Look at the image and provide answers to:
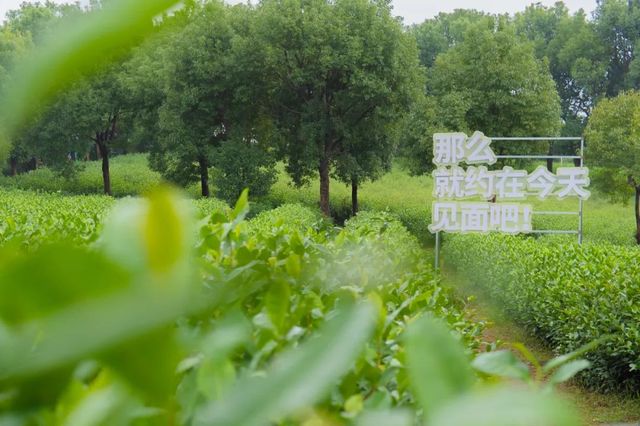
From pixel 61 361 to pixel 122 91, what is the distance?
1859 cm

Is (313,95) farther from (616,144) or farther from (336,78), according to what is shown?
(616,144)

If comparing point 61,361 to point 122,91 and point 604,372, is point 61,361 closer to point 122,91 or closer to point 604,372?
point 604,372

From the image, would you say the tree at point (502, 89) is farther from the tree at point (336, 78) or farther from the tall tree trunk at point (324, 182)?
the tall tree trunk at point (324, 182)

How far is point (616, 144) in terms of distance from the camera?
15.0 m

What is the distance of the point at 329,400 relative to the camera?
18.8 inches

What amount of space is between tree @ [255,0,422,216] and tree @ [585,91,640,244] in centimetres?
416

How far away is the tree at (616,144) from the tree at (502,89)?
42.7 inches

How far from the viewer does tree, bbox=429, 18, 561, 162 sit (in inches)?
634

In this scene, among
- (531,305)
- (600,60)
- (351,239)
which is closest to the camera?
(351,239)

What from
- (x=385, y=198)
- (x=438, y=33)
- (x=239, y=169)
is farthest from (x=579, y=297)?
(x=438, y=33)

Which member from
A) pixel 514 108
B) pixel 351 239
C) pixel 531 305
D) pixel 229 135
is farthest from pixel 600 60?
pixel 351 239

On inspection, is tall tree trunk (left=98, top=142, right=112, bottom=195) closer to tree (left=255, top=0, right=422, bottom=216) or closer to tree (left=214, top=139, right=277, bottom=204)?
tree (left=214, top=139, right=277, bottom=204)

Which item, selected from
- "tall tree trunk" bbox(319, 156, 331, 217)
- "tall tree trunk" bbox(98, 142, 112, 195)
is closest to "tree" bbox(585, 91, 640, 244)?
"tall tree trunk" bbox(319, 156, 331, 217)

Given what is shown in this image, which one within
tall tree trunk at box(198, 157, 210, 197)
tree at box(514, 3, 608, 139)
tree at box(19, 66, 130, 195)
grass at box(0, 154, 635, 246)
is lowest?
grass at box(0, 154, 635, 246)
